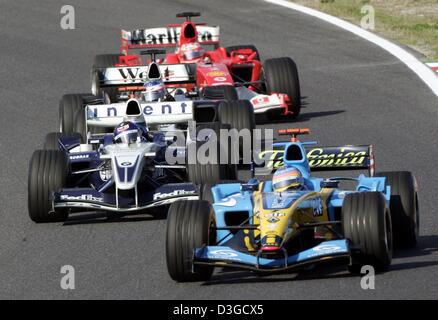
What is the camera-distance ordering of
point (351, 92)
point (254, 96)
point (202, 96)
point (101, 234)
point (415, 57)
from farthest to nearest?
point (415, 57) < point (351, 92) < point (254, 96) < point (202, 96) < point (101, 234)

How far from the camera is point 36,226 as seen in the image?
15523mm

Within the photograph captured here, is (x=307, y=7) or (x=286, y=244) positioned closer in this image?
(x=286, y=244)

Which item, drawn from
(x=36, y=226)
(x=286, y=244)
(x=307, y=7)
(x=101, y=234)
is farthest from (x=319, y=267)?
(x=307, y=7)

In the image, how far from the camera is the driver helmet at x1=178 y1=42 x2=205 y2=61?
23.3 metres

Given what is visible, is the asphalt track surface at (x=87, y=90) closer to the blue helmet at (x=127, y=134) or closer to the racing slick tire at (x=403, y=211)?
the racing slick tire at (x=403, y=211)

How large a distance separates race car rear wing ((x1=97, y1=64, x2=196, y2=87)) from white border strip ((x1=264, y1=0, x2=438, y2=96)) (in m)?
4.19

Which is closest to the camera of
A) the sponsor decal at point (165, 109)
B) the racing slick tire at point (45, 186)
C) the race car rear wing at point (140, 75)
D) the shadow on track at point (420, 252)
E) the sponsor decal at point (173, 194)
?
the shadow on track at point (420, 252)

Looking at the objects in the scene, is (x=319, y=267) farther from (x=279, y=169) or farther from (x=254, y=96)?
(x=254, y=96)

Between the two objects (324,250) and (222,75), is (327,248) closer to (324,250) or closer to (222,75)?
(324,250)

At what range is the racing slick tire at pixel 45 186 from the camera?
50.9 ft

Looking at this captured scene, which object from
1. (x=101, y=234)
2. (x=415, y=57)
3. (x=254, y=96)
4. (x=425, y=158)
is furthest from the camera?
(x=415, y=57)

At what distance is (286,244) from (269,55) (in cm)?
1529

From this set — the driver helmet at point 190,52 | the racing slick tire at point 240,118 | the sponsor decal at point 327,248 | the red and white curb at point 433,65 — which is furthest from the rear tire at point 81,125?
the red and white curb at point 433,65

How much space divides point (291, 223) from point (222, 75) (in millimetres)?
9609
